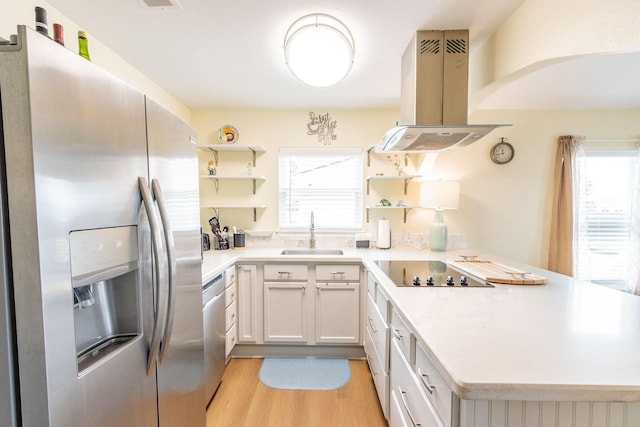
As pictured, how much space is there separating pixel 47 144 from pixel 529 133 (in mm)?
3583

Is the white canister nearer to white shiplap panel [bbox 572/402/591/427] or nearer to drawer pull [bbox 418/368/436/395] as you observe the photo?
drawer pull [bbox 418/368/436/395]

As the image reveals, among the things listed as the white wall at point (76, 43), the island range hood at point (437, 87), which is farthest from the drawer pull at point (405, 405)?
the white wall at point (76, 43)

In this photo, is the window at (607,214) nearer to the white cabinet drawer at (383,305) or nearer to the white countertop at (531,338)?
the white countertop at (531,338)

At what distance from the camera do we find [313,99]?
2.60 metres

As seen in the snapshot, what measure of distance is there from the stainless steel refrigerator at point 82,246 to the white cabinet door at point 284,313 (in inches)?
49.9

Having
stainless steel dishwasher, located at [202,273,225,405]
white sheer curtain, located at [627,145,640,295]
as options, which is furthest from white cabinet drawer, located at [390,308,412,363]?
white sheer curtain, located at [627,145,640,295]

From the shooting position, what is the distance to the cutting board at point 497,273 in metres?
1.44

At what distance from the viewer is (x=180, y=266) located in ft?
3.69

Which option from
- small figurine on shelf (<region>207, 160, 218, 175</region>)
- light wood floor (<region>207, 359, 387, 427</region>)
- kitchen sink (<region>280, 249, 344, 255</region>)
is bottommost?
light wood floor (<region>207, 359, 387, 427</region>)

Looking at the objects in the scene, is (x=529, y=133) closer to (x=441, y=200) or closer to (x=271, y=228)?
(x=441, y=200)

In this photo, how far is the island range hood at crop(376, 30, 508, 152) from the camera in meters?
1.62

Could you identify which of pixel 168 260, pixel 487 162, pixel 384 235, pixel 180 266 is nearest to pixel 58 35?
pixel 168 260

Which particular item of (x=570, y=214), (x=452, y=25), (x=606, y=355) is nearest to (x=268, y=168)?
(x=452, y=25)

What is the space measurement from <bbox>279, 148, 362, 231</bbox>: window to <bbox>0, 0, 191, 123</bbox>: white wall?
47.4 inches
